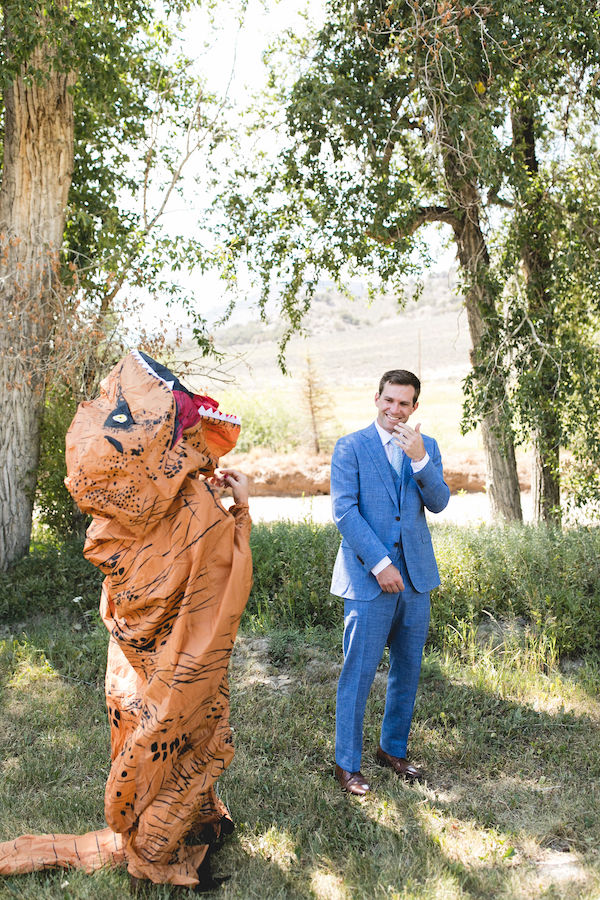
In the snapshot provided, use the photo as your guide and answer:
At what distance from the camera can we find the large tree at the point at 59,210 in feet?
22.8

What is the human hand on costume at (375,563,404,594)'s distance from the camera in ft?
12.1

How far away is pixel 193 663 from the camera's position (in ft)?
9.82

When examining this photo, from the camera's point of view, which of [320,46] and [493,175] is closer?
[493,175]

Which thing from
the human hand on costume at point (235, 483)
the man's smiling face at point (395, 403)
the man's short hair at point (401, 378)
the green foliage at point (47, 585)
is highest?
the man's short hair at point (401, 378)

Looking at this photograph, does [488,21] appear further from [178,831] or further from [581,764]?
[178,831]

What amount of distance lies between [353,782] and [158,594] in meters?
1.67

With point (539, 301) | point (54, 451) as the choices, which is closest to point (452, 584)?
point (539, 301)

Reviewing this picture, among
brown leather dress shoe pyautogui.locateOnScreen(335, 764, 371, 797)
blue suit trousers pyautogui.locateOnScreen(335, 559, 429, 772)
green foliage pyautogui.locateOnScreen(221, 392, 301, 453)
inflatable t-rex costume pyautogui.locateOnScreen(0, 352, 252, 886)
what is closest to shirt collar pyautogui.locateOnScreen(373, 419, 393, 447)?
blue suit trousers pyautogui.locateOnScreen(335, 559, 429, 772)

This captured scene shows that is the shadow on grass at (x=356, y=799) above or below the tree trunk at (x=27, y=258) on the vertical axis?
below

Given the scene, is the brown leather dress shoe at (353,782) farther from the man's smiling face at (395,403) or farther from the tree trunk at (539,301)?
the tree trunk at (539,301)

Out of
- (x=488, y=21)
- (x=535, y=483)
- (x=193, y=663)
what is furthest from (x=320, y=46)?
(x=193, y=663)

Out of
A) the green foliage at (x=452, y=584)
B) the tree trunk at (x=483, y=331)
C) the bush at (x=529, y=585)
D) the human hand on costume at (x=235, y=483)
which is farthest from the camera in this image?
the tree trunk at (x=483, y=331)

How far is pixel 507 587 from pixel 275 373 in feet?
181

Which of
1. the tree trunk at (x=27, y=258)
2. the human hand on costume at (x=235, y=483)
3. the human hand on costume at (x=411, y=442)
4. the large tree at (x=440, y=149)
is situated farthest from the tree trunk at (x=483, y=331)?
the human hand on costume at (x=235, y=483)
